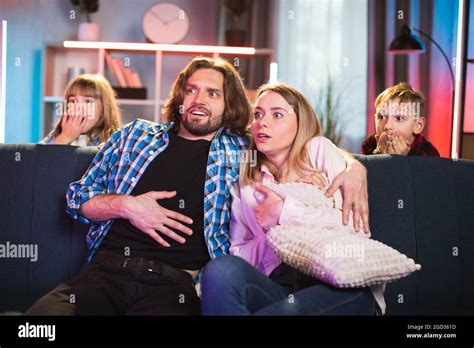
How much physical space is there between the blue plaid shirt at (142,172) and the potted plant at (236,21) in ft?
8.68

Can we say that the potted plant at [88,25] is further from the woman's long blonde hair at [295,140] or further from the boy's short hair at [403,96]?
the woman's long blonde hair at [295,140]

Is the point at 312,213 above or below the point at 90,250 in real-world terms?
above

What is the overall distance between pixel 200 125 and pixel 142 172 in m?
0.23

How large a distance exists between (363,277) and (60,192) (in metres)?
1.02

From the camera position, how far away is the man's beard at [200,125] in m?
1.97

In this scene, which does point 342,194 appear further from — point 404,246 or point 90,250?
point 90,250

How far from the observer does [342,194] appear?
5.63 feet

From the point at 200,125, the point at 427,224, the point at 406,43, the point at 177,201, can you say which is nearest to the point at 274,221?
the point at 177,201

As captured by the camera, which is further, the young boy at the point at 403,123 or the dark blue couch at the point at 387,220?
the young boy at the point at 403,123

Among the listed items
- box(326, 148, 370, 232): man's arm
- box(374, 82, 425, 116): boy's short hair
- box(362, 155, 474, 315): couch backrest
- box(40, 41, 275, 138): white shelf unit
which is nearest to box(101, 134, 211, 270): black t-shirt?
box(326, 148, 370, 232): man's arm

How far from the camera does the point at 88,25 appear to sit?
4.48 metres

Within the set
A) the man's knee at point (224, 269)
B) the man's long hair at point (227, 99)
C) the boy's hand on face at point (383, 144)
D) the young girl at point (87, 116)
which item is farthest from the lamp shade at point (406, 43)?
the man's knee at point (224, 269)

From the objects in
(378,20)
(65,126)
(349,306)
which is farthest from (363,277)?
(378,20)

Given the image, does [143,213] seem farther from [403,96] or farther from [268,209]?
[403,96]
